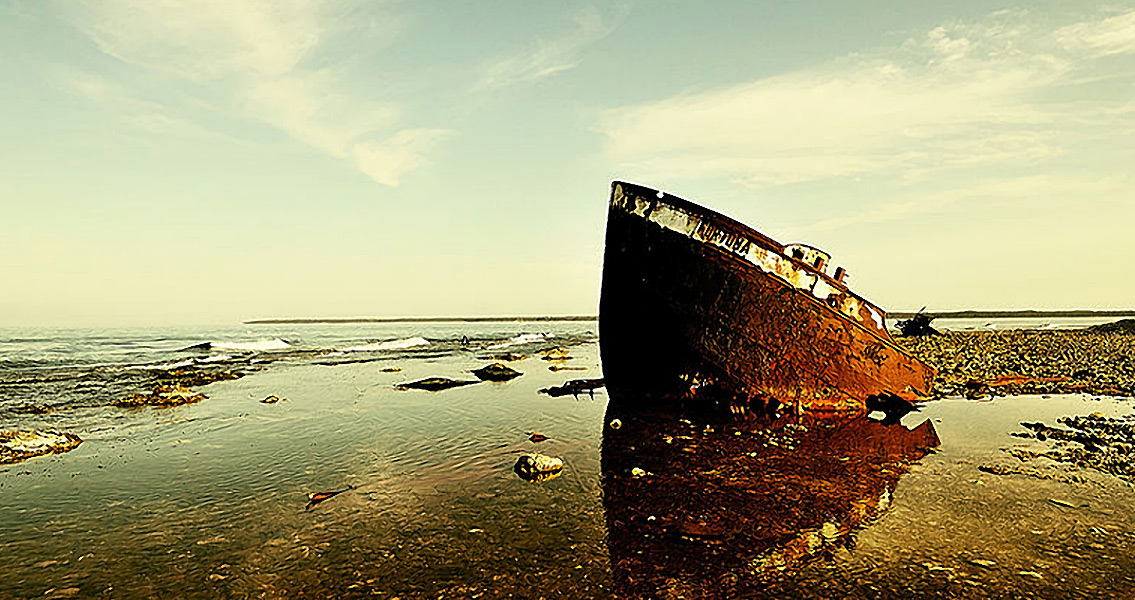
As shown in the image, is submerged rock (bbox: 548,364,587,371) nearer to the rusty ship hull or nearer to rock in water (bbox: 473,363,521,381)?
rock in water (bbox: 473,363,521,381)

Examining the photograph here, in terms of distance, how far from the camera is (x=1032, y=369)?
48.5 feet

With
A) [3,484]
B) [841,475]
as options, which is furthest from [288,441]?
[841,475]

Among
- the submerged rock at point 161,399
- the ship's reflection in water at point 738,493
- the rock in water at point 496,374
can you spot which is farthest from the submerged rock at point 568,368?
the ship's reflection in water at point 738,493

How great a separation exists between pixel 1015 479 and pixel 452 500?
5.13 m

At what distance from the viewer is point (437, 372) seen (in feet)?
58.0

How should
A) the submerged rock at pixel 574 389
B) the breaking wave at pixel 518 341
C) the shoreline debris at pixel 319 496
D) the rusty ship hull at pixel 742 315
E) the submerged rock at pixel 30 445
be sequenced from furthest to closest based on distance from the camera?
1. the breaking wave at pixel 518 341
2. the submerged rock at pixel 574 389
3. the rusty ship hull at pixel 742 315
4. the submerged rock at pixel 30 445
5. the shoreline debris at pixel 319 496

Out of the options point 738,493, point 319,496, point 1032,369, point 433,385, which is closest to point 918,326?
point 1032,369

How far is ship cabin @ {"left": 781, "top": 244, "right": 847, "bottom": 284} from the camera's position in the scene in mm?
8078

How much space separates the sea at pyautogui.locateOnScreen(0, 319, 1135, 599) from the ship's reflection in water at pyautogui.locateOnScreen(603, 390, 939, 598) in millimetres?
24

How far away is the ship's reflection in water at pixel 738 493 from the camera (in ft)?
11.8

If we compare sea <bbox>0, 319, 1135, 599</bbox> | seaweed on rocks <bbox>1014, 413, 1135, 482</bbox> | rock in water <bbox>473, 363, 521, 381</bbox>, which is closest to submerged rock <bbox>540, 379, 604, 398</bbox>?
rock in water <bbox>473, 363, 521, 381</bbox>

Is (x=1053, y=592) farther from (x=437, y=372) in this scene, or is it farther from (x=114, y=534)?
(x=437, y=372)

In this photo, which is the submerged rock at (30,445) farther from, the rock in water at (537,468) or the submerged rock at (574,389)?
the submerged rock at (574,389)

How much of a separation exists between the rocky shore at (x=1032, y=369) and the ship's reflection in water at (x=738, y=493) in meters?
4.55
